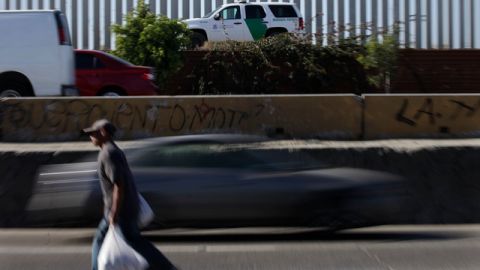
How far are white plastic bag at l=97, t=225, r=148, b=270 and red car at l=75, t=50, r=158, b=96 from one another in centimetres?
1017

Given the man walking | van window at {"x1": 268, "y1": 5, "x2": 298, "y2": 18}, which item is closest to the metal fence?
van window at {"x1": 268, "y1": 5, "x2": 298, "y2": 18}

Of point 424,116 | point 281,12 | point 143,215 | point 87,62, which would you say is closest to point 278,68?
point 281,12

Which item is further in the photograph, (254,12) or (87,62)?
(254,12)

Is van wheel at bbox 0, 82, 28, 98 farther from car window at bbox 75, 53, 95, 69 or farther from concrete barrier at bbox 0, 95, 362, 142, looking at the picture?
car window at bbox 75, 53, 95, 69

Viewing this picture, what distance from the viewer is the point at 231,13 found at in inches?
953

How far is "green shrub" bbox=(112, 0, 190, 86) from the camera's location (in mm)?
19484

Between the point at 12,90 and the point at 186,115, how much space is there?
412cm

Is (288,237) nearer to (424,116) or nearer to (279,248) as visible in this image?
(279,248)

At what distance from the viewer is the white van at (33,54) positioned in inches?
536

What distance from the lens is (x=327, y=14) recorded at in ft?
103

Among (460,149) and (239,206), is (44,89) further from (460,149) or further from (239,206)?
(460,149)

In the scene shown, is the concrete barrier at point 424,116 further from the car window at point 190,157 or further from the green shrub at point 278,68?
the green shrub at point 278,68

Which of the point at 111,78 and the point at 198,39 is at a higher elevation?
the point at 198,39

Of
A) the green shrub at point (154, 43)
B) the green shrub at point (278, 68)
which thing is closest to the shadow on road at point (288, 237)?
the green shrub at point (154, 43)
